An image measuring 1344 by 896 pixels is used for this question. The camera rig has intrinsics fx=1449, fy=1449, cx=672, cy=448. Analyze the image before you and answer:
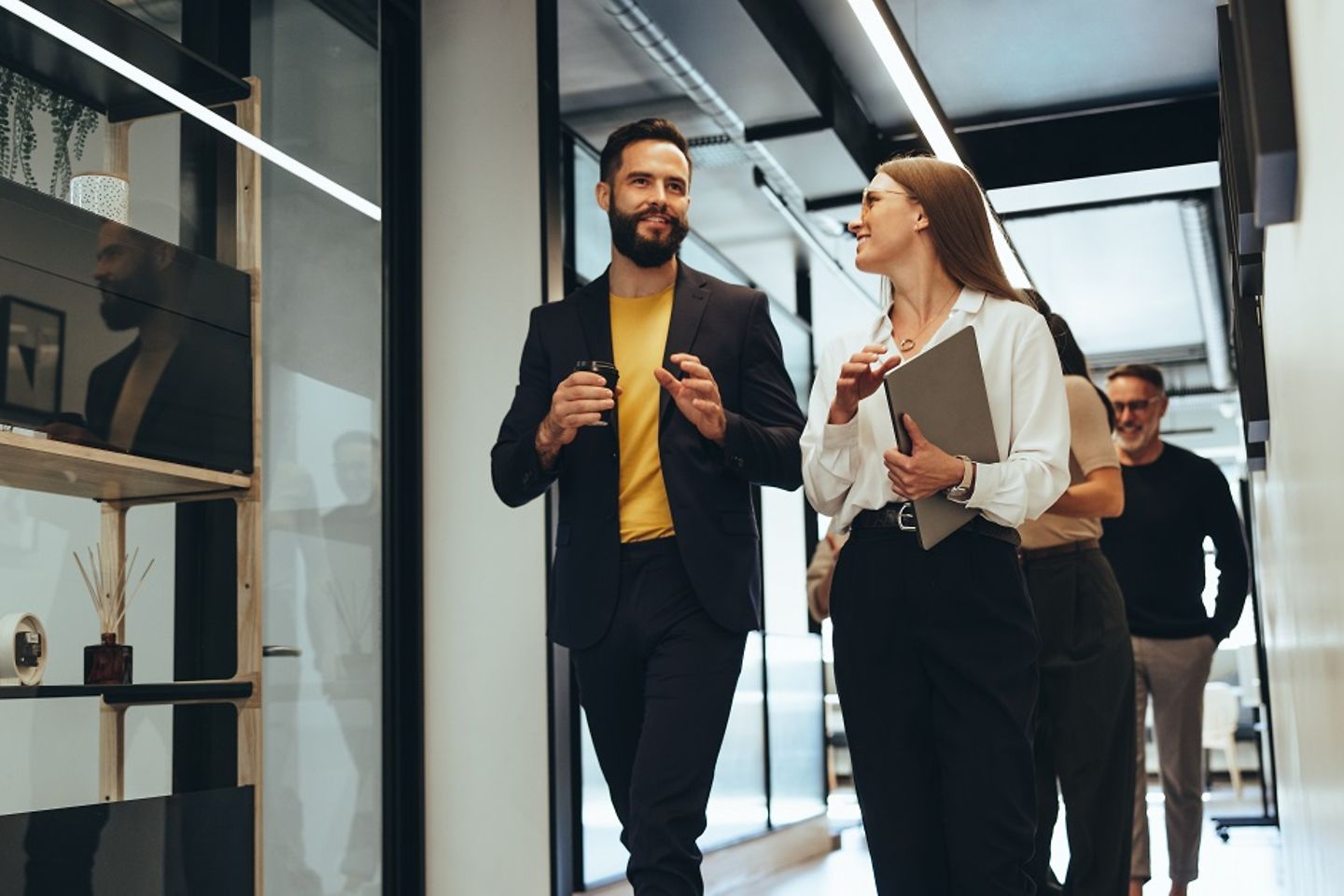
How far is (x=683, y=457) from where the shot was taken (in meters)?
2.50

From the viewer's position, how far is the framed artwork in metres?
2.33

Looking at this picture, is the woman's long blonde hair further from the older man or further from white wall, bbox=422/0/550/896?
the older man

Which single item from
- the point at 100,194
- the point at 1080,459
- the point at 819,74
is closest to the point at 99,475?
the point at 100,194

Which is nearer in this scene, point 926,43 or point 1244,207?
point 1244,207

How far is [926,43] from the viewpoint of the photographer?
618 cm

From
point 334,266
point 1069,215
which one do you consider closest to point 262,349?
point 334,266

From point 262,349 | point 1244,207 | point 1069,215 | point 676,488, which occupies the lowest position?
point 676,488

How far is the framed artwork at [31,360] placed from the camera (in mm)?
2328

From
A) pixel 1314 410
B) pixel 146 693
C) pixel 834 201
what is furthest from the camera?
pixel 834 201

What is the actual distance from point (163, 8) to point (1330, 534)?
2.94m

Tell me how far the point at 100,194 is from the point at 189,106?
39cm

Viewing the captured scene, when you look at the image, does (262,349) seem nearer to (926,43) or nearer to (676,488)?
(676,488)

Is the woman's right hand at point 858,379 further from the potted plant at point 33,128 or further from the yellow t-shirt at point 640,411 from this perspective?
the potted plant at point 33,128

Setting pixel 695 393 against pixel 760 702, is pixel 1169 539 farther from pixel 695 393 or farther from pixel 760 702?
pixel 695 393
